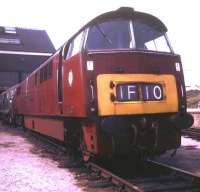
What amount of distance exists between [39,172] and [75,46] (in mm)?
2887

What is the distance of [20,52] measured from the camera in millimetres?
52812

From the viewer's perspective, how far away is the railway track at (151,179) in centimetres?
718

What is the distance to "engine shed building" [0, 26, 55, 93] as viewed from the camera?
49438 millimetres

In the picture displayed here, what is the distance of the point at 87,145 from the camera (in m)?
8.91

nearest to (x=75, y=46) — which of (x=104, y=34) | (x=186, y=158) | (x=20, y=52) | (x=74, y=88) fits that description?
(x=104, y=34)

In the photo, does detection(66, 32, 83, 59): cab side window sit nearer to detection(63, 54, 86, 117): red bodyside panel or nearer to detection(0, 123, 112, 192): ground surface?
detection(63, 54, 86, 117): red bodyside panel

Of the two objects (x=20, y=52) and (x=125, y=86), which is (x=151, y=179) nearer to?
(x=125, y=86)

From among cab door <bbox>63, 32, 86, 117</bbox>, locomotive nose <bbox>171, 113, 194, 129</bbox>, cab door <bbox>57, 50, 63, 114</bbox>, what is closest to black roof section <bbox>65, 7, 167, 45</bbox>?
cab door <bbox>63, 32, 86, 117</bbox>

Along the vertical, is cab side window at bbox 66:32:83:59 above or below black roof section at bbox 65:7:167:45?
below

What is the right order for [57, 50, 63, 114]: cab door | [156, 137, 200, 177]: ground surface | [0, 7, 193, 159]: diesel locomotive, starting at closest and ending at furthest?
[0, 7, 193, 159]: diesel locomotive < [156, 137, 200, 177]: ground surface < [57, 50, 63, 114]: cab door

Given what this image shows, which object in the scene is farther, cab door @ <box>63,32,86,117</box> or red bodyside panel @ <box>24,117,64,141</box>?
red bodyside panel @ <box>24,117,64,141</box>

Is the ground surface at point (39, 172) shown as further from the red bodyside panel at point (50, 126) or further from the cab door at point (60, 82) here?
the cab door at point (60, 82)

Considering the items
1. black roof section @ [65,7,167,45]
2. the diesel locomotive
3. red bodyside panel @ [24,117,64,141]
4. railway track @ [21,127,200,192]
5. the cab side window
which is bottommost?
railway track @ [21,127,200,192]

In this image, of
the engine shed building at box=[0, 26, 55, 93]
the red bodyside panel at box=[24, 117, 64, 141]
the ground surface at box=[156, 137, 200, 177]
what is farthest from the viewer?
the engine shed building at box=[0, 26, 55, 93]
